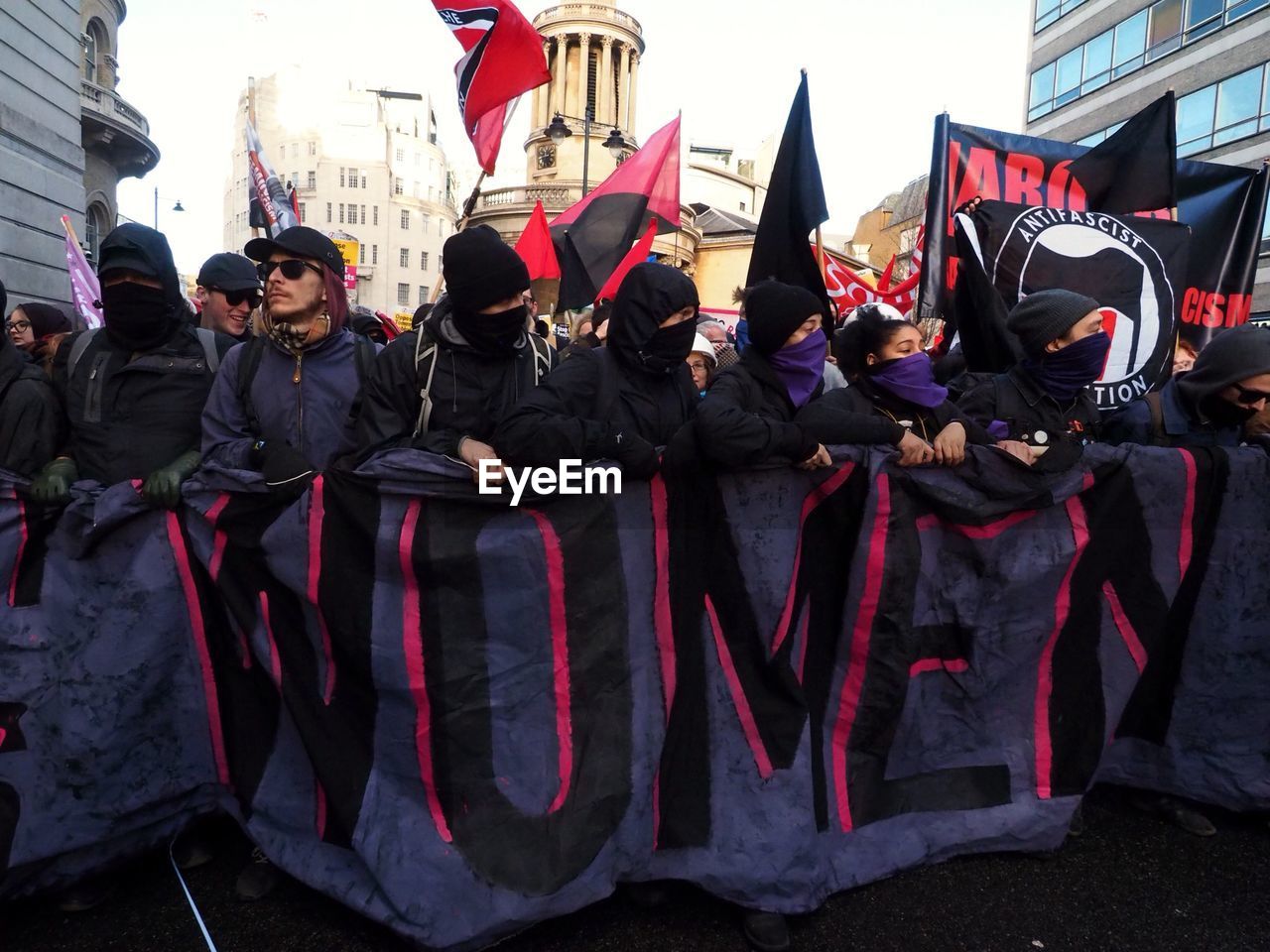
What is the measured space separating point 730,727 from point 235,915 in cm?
153

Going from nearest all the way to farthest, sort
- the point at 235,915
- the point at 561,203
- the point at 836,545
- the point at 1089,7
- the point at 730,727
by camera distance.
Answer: the point at 235,915, the point at 730,727, the point at 836,545, the point at 1089,7, the point at 561,203

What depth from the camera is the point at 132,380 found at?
2869mm

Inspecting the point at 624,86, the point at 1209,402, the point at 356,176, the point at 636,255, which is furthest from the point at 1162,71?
the point at 356,176

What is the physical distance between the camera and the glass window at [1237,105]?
21031 millimetres

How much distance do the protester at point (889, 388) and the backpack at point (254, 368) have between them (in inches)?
59.5

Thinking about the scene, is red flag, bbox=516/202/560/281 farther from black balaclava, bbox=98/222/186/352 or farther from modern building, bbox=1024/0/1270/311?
modern building, bbox=1024/0/1270/311

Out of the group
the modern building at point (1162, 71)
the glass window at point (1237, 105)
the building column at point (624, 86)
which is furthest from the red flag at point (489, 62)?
the building column at point (624, 86)

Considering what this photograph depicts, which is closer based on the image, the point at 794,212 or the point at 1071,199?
the point at 794,212

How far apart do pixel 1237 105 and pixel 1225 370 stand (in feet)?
79.7

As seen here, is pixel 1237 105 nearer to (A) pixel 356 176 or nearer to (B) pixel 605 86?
(B) pixel 605 86

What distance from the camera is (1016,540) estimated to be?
2863 millimetres

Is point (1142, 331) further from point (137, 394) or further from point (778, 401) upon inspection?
point (137, 394)

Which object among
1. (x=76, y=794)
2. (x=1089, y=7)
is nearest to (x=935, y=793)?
(x=76, y=794)

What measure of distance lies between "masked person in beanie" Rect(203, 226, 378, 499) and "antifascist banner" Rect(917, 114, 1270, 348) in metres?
2.79
